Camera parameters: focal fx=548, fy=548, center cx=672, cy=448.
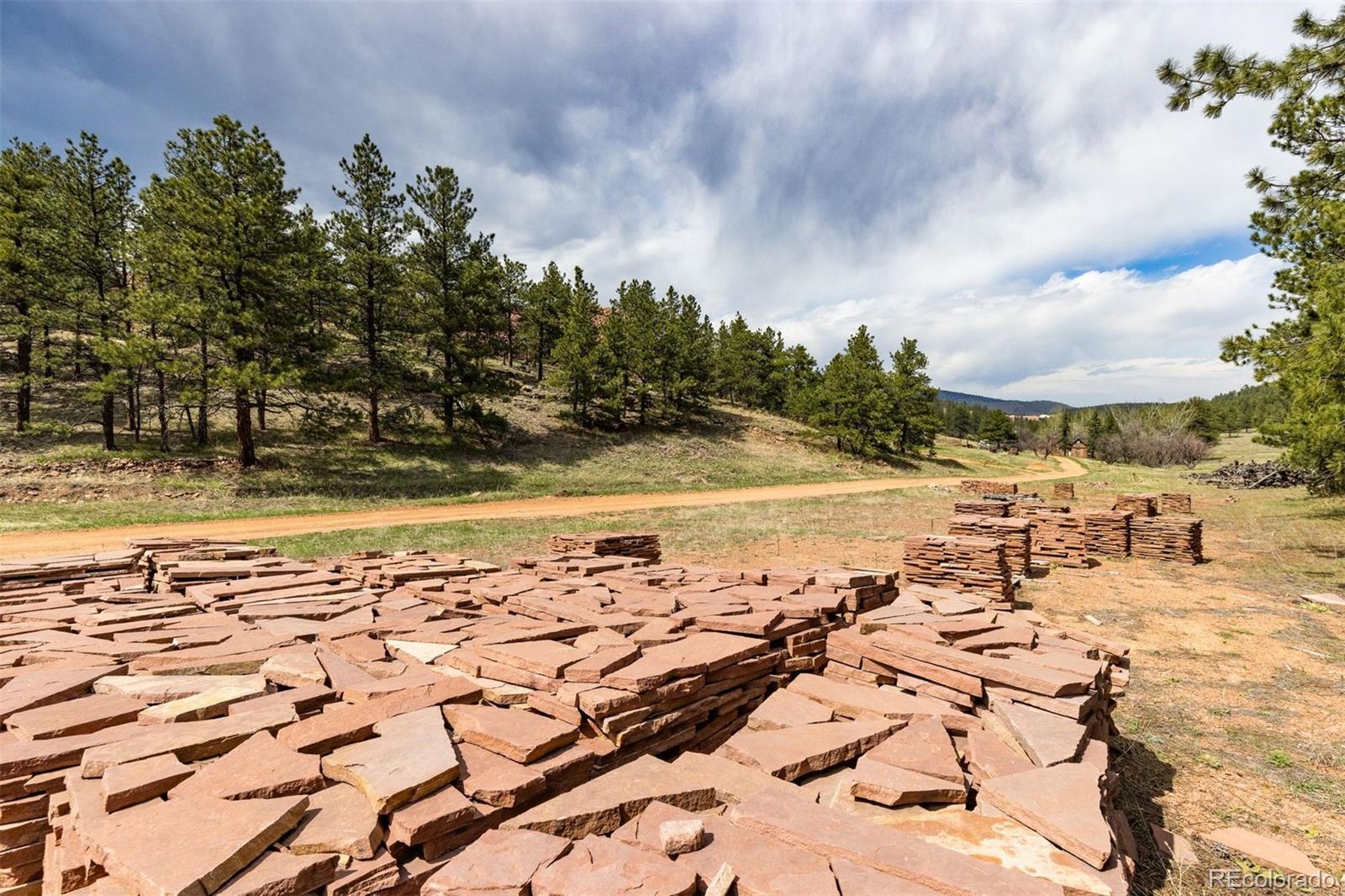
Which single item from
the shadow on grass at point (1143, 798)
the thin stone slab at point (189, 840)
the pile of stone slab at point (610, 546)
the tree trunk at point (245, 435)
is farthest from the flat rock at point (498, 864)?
the tree trunk at point (245, 435)

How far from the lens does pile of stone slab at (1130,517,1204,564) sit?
14062 mm

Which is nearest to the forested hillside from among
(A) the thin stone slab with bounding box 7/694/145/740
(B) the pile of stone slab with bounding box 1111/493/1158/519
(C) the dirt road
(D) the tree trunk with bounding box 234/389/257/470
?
(D) the tree trunk with bounding box 234/389/257/470

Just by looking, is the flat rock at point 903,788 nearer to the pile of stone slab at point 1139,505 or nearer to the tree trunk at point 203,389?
the pile of stone slab at point 1139,505

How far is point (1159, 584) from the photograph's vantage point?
39.7ft

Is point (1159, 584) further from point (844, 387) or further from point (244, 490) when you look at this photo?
point (844, 387)

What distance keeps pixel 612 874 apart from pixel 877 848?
1.31 meters

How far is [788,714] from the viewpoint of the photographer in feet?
14.2

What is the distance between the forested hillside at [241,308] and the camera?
68.9 ft

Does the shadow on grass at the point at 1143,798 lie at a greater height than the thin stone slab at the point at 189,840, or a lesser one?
lesser

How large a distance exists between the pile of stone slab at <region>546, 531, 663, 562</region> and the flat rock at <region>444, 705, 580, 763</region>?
7257 mm

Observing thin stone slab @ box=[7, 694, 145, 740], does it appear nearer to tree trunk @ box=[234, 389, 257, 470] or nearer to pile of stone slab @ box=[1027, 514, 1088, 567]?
pile of stone slab @ box=[1027, 514, 1088, 567]

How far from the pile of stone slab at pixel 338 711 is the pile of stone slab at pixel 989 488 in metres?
21.9

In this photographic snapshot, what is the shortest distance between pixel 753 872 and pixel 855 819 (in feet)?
A: 2.43

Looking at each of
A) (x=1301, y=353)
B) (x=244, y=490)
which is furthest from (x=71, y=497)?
(x=1301, y=353)
